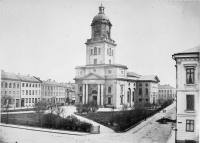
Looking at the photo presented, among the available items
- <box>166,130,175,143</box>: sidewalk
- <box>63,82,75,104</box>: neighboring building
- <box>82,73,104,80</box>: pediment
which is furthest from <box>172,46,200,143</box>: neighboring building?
<box>63,82,75,104</box>: neighboring building

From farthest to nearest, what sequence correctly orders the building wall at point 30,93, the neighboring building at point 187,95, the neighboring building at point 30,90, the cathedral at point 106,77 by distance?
the building wall at point 30,93, the neighboring building at point 30,90, the cathedral at point 106,77, the neighboring building at point 187,95

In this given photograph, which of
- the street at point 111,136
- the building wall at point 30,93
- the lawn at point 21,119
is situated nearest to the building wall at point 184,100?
the street at point 111,136

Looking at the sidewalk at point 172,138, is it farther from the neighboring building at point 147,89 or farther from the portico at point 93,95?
the portico at point 93,95

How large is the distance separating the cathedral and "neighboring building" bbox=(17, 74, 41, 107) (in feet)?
8.52

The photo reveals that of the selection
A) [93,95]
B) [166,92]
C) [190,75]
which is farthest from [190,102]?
[93,95]

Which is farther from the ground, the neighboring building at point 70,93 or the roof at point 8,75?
the roof at point 8,75

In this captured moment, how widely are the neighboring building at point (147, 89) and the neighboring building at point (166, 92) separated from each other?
229 mm

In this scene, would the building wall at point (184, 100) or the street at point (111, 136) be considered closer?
the building wall at point (184, 100)

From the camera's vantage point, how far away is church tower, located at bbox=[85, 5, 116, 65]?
11326 millimetres

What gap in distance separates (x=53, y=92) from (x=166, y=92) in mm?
7380

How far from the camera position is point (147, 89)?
484 inches

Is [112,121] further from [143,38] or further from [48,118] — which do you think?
[143,38]

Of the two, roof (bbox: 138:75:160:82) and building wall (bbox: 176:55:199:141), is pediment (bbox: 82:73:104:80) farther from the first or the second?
building wall (bbox: 176:55:199:141)

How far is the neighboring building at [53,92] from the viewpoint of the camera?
13203 mm
